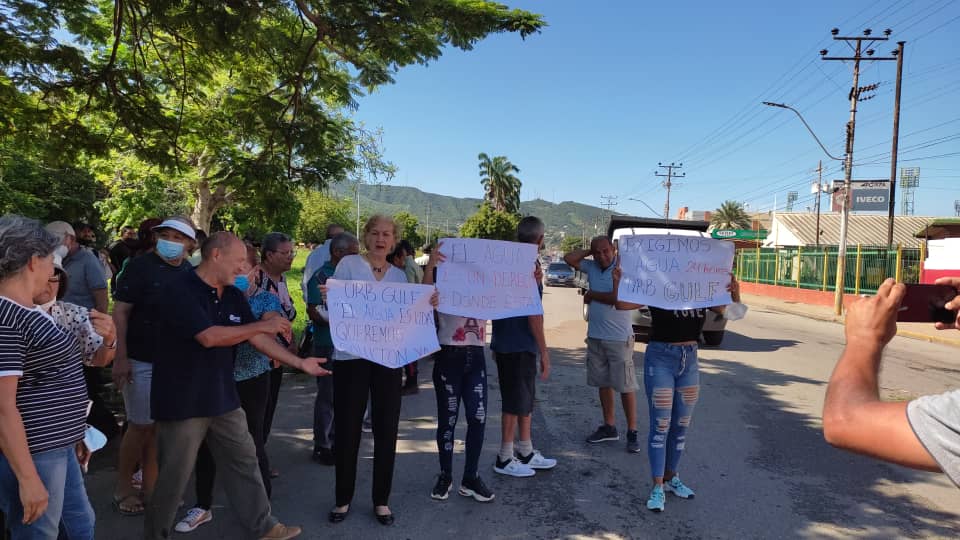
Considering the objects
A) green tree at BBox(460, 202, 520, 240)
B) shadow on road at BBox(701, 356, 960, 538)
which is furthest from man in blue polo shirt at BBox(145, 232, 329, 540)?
green tree at BBox(460, 202, 520, 240)

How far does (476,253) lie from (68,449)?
2746 mm

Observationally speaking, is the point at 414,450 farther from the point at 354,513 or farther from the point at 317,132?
the point at 317,132

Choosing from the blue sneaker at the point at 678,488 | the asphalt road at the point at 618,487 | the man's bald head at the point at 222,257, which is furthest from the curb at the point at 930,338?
the man's bald head at the point at 222,257

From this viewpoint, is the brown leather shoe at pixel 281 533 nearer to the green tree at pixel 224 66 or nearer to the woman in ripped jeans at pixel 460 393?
the woman in ripped jeans at pixel 460 393

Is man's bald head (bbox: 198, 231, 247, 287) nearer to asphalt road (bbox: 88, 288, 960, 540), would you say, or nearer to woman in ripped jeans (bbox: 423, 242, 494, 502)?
woman in ripped jeans (bbox: 423, 242, 494, 502)

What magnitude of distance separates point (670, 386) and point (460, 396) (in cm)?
151

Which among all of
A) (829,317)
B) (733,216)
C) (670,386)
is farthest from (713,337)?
(733,216)

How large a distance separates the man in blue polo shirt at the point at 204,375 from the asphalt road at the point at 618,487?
0.62 meters

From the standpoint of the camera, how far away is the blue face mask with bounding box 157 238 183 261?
3738mm

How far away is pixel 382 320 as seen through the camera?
3883mm

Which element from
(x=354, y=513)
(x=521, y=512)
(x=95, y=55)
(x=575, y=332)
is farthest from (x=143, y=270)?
(x=575, y=332)

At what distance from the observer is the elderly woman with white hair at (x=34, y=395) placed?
211 cm

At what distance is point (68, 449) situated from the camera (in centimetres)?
240

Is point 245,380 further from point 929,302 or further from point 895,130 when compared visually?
point 895,130
